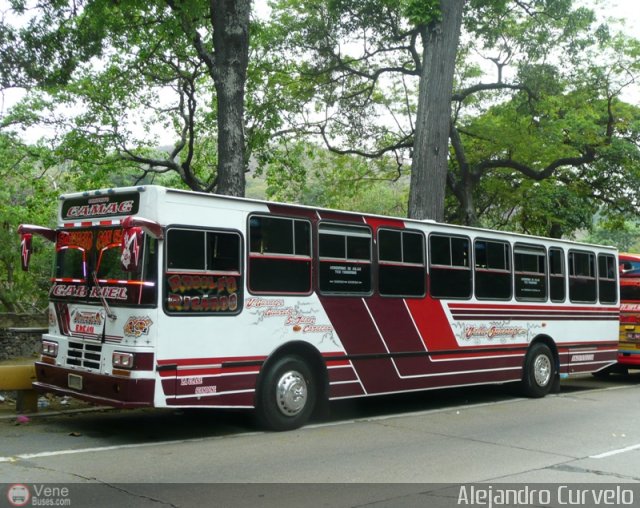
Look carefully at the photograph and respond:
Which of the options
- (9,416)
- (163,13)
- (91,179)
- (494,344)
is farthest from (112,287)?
(91,179)

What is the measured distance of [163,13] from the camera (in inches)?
678

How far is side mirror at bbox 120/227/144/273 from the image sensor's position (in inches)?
310

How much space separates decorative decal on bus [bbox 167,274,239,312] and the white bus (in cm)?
2

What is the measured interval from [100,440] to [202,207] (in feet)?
9.48

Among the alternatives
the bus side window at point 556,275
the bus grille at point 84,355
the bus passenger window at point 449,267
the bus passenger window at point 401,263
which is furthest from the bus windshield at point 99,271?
the bus side window at point 556,275

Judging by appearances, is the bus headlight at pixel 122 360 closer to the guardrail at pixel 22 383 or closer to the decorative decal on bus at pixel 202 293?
the decorative decal on bus at pixel 202 293

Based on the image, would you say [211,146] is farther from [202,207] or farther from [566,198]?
[202,207]

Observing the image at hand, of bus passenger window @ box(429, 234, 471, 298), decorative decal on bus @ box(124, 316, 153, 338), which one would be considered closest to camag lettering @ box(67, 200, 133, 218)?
decorative decal on bus @ box(124, 316, 153, 338)

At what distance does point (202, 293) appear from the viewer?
28.6ft

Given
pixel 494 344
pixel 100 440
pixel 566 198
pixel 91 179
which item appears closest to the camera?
pixel 100 440

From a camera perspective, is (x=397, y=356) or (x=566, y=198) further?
(x=566, y=198)

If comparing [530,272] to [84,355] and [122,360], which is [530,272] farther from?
[84,355]

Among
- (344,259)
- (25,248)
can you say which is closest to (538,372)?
(344,259)

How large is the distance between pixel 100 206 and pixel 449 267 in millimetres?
5641
